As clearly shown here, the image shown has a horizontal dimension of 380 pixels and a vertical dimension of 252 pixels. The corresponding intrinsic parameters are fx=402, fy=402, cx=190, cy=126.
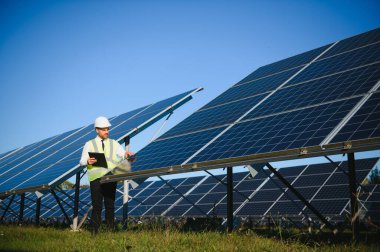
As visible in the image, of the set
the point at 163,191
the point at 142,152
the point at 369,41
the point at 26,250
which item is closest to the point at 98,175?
the point at 26,250

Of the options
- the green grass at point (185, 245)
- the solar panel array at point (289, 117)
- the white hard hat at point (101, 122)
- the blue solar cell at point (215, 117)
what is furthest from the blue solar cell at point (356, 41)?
the green grass at point (185, 245)

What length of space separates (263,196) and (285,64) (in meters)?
5.67

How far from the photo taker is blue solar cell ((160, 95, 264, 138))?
443 inches

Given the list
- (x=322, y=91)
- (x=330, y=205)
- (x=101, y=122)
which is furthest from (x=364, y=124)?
(x=330, y=205)

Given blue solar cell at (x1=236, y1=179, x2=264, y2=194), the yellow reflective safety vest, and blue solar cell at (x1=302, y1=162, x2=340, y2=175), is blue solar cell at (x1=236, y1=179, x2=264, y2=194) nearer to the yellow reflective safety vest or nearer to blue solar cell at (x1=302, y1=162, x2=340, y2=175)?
blue solar cell at (x1=302, y1=162, x2=340, y2=175)

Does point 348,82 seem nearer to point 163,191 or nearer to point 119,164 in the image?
point 119,164

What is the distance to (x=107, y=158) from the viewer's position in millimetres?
8781

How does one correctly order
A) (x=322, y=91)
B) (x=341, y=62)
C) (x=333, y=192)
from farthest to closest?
(x=333, y=192), (x=341, y=62), (x=322, y=91)

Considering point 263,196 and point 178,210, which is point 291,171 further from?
point 178,210

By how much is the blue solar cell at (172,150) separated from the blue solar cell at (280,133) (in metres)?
0.60

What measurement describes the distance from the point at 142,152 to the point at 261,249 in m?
7.47

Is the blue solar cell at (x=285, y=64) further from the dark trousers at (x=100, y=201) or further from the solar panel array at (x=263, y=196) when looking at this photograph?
the dark trousers at (x=100, y=201)

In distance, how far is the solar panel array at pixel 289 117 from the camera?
22.3 ft

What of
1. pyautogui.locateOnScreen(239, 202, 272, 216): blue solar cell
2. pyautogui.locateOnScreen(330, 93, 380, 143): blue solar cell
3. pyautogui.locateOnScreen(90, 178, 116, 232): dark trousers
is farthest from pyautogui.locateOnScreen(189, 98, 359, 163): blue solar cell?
pyautogui.locateOnScreen(239, 202, 272, 216): blue solar cell
